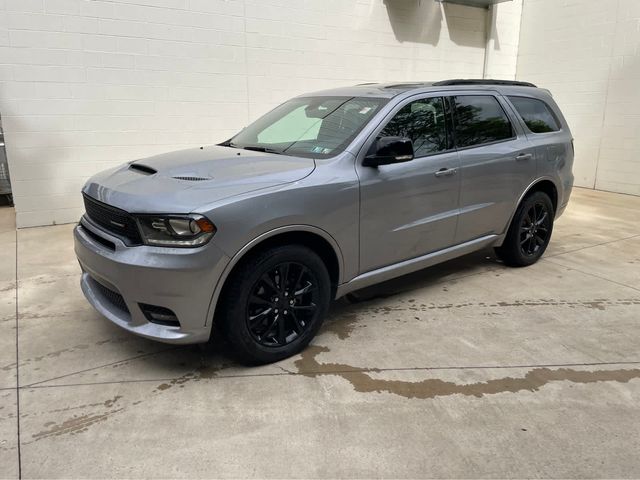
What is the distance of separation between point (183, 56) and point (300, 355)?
17.8 feet

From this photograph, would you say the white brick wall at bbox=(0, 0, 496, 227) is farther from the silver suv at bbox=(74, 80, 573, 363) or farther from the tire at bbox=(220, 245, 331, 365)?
the tire at bbox=(220, 245, 331, 365)

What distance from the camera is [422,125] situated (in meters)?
4.07

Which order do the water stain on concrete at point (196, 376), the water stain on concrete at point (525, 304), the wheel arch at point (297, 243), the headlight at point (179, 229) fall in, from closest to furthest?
1. the headlight at point (179, 229)
2. the wheel arch at point (297, 243)
3. the water stain on concrete at point (196, 376)
4. the water stain on concrete at point (525, 304)

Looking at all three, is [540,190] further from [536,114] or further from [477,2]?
[477,2]

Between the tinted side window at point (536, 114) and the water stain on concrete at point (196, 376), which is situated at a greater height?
the tinted side window at point (536, 114)

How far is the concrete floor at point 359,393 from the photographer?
2.45 metres

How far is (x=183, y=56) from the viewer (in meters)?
7.25

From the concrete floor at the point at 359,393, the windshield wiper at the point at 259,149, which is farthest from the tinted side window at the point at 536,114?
the windshield wiper at the point at 259,149

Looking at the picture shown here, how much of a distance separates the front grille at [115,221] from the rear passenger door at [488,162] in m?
2.64

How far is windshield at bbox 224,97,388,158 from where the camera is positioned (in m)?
3.72

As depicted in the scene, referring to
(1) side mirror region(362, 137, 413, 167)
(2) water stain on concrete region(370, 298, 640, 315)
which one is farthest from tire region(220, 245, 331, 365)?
(2) water stain on concrete region(370, 298, 640, 315)

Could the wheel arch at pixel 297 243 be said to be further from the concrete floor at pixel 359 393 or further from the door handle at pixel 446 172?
the door handle at pixel 446 172

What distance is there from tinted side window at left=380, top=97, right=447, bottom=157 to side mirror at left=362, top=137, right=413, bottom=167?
0.79 feet

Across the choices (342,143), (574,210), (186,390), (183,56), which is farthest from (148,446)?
(574,210)
